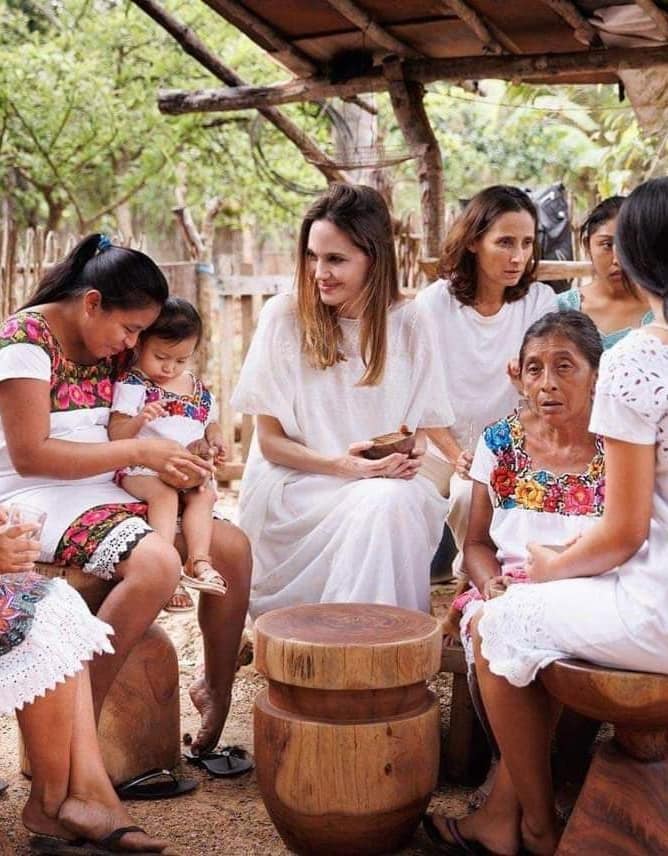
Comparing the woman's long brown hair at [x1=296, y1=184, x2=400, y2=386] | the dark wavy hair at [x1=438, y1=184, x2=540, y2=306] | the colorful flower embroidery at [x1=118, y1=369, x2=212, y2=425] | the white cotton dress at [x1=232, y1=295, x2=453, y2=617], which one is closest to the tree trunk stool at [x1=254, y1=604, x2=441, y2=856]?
the white cotton dress at [x1=232, y1=295, x2=453, y2=617]

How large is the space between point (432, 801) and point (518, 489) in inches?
40.0

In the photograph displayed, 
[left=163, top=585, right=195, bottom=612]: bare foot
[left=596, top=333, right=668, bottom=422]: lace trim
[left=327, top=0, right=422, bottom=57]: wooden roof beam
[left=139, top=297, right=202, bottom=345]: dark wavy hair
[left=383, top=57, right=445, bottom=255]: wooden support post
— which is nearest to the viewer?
[left=596, top=333, right=668, bottom=422]: lace trim

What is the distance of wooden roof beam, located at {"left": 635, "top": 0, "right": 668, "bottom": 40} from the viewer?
202 inches

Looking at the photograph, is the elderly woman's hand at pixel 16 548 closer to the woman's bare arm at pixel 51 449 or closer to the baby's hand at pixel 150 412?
the woman's bare arm at pixel 51 449

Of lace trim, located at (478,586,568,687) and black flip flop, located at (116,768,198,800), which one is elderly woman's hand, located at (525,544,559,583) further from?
black flip flop, located at (116,768,198,800)

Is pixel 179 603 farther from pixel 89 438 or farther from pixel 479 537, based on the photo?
pixel 479 537

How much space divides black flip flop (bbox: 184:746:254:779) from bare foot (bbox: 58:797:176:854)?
0.72m

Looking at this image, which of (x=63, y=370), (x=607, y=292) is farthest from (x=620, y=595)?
A: (x=607, y=292)

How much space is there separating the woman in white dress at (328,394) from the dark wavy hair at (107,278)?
29.6 inches

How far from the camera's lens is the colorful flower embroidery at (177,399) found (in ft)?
13.0

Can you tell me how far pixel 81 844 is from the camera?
315cm

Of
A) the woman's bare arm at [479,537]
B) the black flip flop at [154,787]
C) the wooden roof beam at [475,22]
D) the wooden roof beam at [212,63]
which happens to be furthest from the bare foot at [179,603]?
the wooden roof beam at [212,63]

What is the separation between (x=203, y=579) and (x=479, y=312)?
1.82 meters

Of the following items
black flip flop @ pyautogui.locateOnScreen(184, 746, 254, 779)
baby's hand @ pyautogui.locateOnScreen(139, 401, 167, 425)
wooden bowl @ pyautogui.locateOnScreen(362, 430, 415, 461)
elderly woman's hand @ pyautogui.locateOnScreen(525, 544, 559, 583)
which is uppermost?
baby's hand @ pyautogui.locateOnScreen(139, 401, 167, 425)
